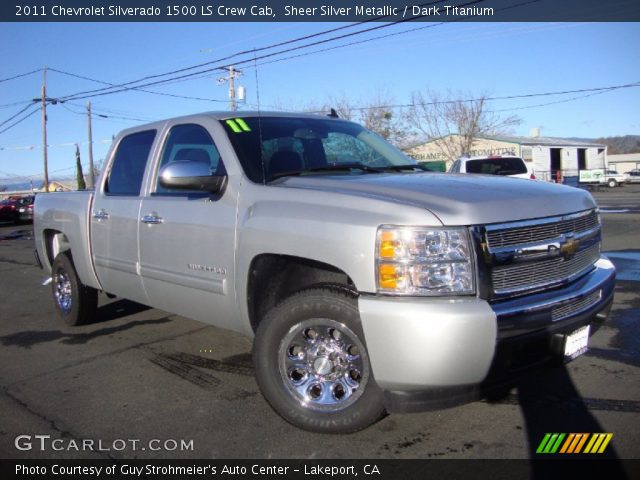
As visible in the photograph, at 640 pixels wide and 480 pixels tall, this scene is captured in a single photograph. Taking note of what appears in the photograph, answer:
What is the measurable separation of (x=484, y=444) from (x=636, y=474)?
72 cm

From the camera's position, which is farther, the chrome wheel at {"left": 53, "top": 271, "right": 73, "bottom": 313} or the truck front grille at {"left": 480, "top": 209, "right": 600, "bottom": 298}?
the chrome wheel at {"left": 53, "top": 271, "right": 73, "bottom": 313}

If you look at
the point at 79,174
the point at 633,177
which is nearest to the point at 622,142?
the point at 633,177

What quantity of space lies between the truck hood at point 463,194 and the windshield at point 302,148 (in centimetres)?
29

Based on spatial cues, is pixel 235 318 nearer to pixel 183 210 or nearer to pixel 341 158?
pixel 183 210

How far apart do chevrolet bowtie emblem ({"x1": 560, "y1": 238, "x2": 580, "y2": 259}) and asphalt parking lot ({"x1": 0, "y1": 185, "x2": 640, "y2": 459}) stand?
665mm

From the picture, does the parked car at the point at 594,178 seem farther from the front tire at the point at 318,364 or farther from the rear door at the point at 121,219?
the front tire at the point at 318,364

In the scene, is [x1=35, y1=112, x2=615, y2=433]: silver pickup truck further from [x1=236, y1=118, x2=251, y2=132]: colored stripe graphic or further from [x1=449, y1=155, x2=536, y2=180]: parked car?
[x1=449, y1=155, x2=536, y2=180]: parked car

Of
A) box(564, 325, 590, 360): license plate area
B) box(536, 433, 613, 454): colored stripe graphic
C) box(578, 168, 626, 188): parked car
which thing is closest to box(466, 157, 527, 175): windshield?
box(564, 325, 590, 360): license plate area

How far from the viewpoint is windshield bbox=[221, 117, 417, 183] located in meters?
3.87

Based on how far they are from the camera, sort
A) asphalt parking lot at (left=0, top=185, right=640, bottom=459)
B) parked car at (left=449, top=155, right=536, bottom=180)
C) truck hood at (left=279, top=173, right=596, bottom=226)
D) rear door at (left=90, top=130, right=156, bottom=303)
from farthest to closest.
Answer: parked car at (left=449, top=155, right=536, bottom=180)
rear door at (left=90, top=130, right=156, bottom=303)
asphalt parking lot at (left=0, top=185, right=640, bottom=459)
truck hood at (left=279, top=173, right=596, bottom=226)

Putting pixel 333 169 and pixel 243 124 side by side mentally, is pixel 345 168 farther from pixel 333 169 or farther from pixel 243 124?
pixel 243 124

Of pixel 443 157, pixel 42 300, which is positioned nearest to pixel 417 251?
pixel 42 300

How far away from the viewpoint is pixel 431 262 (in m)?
2.73

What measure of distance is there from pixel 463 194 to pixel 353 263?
710 millimetres
